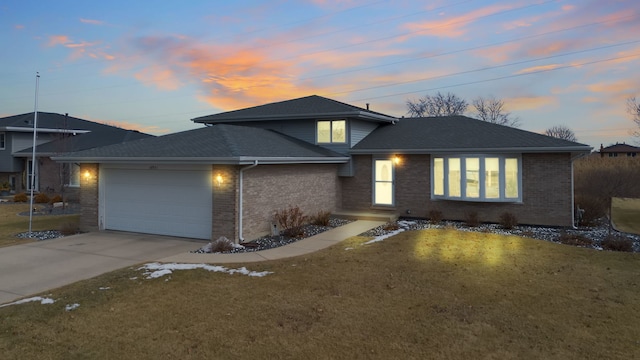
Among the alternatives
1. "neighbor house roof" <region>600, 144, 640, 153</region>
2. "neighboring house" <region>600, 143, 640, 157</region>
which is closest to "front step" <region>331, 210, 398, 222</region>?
"neighboring house" <region>600, 143, 640, 157</region>

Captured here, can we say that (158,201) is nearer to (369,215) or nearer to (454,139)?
(369,215)

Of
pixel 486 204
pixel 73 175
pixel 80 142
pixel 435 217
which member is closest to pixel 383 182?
pixel 435 217

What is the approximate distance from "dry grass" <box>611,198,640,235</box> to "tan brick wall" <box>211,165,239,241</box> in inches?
532

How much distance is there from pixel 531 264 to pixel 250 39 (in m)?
17.1

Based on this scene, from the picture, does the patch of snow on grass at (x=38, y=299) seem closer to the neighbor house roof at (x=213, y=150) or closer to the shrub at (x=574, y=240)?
the neighbor house roof at (x=213, y=150)

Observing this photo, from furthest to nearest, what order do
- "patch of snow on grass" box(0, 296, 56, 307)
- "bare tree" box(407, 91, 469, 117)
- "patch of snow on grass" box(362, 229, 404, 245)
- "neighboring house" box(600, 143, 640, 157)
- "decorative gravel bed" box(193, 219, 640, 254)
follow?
"neighboring house" box(600, 143, 640, 157)
"bare tree" box(407, 91, 469, 117)
"patch of snow on grass" box(362, 229, 404, 245)
"decorative gravel bed" box(193, 219, 640, 254)
"patch of snow on grass" box(0, 296, 56, 307)

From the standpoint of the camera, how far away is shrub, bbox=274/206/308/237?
1271 cm

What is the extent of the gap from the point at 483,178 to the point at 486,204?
1088 millimetres

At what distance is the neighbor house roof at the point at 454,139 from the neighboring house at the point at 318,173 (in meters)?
0.05

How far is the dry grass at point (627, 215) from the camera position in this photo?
14.8 m

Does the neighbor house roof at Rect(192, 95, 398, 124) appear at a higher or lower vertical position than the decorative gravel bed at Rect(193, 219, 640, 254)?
higher

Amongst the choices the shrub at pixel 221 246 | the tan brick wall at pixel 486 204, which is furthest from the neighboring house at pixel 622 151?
the shrub at pixel 221 246

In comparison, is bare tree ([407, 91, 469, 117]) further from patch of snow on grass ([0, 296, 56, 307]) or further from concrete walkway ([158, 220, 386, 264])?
patch of snow on grass ([0, 296, 56, 307])

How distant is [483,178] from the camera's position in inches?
590
